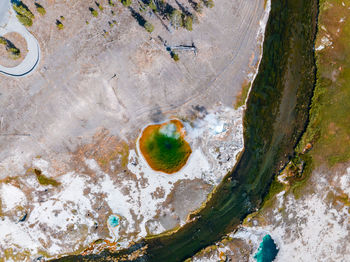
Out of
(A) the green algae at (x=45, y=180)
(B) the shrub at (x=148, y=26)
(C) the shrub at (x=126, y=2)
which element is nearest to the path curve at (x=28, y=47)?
(C) the shrub at (x=126, y=2)

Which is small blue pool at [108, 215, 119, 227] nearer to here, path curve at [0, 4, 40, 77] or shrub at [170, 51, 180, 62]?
path curve at [0, 4, 40, 77]

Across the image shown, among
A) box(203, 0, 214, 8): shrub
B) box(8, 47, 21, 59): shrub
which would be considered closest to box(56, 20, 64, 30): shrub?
box(8, 47, 21, 59): shrub

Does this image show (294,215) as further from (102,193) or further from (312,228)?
(102,193)

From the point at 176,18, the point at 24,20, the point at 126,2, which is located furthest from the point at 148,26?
the point at 24,20

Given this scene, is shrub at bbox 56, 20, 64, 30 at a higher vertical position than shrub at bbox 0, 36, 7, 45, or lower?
lower

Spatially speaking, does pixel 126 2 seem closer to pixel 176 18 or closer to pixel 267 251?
pixel 176 18

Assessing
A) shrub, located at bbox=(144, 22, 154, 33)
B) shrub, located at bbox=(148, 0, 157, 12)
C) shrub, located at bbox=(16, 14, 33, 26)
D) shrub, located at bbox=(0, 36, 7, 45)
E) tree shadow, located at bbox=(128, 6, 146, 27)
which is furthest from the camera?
tree shadow, located at bbox=(128, 6, 146, 27)
